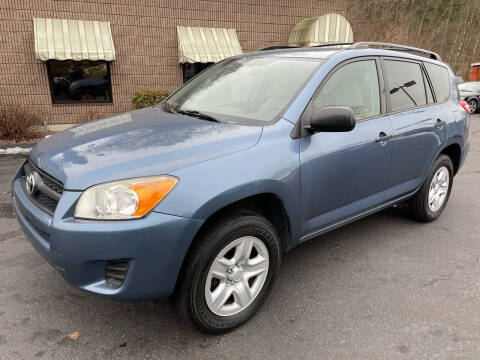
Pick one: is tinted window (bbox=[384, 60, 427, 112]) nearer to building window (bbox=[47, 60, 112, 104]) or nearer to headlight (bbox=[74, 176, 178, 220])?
headlight (bbox=[74, 176, 178, 220])

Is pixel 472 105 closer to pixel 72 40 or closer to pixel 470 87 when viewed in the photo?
pixel 470 87

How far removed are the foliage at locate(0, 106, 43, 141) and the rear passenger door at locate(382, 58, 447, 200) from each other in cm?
754

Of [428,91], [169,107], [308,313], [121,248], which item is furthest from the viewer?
[428,91]

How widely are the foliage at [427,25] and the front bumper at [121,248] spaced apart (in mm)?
25419

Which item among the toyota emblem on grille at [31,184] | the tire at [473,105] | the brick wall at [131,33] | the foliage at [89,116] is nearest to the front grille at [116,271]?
the toyota emblem on grille at [31,184]

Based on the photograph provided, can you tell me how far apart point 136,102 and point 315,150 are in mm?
7939

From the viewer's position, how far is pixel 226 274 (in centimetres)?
228

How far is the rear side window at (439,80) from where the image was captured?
3822 mm

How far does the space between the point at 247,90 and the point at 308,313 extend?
1711 mm

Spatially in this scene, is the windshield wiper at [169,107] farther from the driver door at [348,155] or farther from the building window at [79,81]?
the building window at [79,81]

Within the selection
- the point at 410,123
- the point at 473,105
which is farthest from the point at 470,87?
the point at 410,123

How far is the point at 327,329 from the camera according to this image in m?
2.41

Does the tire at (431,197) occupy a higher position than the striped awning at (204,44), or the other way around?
the striped awning at (204,44)

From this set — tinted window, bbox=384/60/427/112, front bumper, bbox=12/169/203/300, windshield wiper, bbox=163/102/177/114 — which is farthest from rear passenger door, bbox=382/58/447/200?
front bumper, bbox=12/169/203/300
